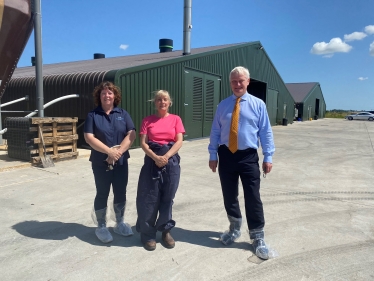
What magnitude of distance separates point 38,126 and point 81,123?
280 cm

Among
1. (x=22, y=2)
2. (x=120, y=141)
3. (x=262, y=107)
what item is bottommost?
(x=120, y=141)

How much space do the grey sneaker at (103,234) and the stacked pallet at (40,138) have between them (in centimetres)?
429

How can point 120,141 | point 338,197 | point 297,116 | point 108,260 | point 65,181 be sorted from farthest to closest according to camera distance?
point 297,116
point 65,181
point 338,197
point 120,141
point 108,260

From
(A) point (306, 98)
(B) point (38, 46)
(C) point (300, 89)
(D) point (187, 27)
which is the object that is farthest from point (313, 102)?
(B) point (38, 46)

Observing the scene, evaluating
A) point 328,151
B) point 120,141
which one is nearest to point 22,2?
point 120,141

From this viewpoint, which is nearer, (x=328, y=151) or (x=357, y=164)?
(x=357, y=164)

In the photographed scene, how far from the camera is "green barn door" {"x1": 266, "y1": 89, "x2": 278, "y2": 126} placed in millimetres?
23041

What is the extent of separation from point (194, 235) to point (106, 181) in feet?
3.93

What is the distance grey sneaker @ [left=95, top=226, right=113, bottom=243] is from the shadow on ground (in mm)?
44

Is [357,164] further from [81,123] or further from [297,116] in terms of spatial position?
[297,116]

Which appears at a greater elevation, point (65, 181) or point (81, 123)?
point (81, 123)

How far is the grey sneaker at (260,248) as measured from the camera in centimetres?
296

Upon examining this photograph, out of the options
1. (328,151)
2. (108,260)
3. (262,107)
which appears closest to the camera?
(108,260)

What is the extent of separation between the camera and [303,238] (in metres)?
3.41
